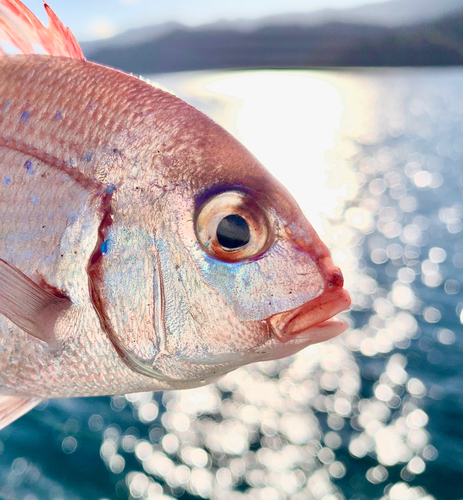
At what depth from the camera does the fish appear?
111 centimetres

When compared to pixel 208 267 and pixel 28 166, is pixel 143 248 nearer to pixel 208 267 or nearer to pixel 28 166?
pixel 208 267

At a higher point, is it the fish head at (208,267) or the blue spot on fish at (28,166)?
the blue spot on fish at (28,166)

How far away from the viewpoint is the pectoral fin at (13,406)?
1.48 metres

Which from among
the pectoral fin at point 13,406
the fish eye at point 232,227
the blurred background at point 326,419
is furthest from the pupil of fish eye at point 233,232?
the blurred background at point 326,419

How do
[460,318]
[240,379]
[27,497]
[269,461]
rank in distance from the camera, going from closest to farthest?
[27,497]
[269,461]
[240,379]
[460,318]

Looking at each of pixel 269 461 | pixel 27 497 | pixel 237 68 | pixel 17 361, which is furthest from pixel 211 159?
pixel 237 68

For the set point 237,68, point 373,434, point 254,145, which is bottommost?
point 373,434

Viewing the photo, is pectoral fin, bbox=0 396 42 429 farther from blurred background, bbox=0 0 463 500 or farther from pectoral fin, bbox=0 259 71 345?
blurred background, bbox=0 0 463 500

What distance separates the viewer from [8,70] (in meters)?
1.33

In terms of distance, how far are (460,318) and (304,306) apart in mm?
14632

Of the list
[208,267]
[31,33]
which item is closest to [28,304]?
[208,267]

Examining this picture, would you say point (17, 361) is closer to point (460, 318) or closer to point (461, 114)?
point (460, 318)

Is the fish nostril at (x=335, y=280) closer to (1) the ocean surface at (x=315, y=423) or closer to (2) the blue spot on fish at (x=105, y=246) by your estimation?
(2) the blue spot on fish at (x=105, y=246)

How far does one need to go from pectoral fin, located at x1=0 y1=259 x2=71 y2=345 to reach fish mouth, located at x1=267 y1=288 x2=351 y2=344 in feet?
1.99
